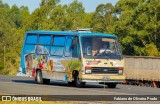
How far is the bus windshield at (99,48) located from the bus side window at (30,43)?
13.5ft

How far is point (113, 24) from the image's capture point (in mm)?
89062

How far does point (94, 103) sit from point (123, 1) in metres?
69.3

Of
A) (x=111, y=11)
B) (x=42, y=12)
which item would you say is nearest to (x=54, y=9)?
(x=42, y=12)

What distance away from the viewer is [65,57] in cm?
2836

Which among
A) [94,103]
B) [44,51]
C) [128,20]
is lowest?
[94,103]

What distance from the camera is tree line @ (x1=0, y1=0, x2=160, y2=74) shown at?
74750 millimetres

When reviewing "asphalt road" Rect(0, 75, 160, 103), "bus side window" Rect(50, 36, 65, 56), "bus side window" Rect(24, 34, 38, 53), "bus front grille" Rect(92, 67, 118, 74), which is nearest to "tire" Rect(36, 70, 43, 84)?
"bus side window" Rect(24, 34, 38, 53)

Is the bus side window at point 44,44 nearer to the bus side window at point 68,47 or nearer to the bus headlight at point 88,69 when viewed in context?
the bus side window at point 68,47

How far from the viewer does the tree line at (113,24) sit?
245 feet

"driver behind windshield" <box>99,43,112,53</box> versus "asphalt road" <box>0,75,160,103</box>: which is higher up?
"driver behind windshield" <box>99,43,112,53</box>

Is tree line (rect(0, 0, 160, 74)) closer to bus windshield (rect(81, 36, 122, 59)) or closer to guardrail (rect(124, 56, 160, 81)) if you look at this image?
guardrail (rect(124, 56, 160, 81))

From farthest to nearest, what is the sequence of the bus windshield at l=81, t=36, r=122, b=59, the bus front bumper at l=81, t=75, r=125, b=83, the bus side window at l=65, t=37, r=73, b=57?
the bus side window at l=65, t=37, r=73, b=57 → the bus windshield at l=81, t=36, r=122, b=59 → the bus front bumper at l=81, t=75, r=125, b=83

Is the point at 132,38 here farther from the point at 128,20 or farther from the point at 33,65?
the point at 33,65

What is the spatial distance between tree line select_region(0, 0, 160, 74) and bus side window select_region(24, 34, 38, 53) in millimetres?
26183
